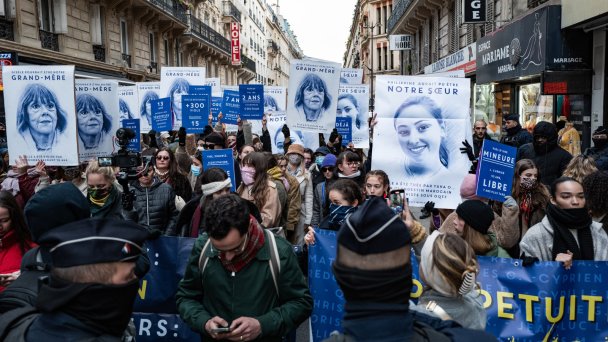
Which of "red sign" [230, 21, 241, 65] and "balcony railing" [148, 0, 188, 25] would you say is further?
"red sign" [230, 21, 241, 65]

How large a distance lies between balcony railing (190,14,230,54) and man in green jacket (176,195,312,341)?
113 feet

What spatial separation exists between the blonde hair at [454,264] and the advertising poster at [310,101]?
6.14m

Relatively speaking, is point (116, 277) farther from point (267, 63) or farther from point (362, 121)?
point (267, 63)

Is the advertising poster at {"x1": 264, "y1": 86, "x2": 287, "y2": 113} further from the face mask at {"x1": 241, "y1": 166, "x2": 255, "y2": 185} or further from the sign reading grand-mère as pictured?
the face mask at {"x1": 241, "y1": 166, "x2": 255, "y2": 185}

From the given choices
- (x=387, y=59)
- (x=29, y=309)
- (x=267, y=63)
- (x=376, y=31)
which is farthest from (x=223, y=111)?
(x=267, y=63)

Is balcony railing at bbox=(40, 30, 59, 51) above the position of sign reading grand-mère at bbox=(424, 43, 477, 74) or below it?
above

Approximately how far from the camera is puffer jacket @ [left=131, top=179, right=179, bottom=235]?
5.48 m

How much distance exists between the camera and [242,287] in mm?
2941

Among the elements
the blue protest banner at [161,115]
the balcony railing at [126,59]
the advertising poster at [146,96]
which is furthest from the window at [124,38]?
the blue protest banner at [161,115]

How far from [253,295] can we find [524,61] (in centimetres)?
1284

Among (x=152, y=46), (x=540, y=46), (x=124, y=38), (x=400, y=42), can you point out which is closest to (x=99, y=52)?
(x=124, y=38)

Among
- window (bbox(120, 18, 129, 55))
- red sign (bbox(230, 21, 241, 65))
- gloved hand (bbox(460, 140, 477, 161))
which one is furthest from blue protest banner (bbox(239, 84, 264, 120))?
red sign (bbox(230, 21, 241, 65))

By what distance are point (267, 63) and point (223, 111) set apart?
80549 mm

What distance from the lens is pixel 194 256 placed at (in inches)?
121
